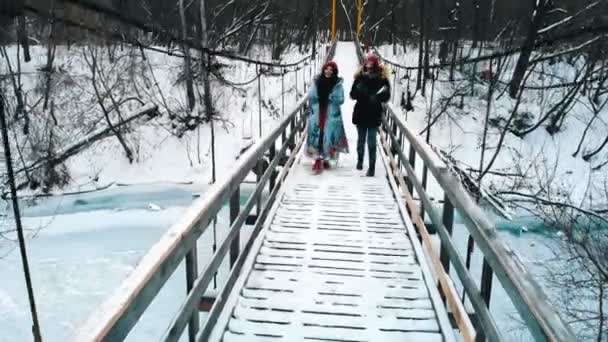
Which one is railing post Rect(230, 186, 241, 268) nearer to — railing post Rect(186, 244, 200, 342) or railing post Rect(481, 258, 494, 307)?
railing post Rect(186, 244, 200, 342)

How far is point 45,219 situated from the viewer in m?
14.4

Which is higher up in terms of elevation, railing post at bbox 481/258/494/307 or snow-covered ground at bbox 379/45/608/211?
railing post at bbox 481/258/494/307

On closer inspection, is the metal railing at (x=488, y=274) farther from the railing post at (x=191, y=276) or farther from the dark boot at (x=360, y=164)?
the dark boot at (x=360, y=164)

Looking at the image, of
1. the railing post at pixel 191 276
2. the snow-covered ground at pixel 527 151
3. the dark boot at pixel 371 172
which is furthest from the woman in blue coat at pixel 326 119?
the snow-covered ground at pixel 527 151

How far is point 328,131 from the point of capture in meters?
6.32

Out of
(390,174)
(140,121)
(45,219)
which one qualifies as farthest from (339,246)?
(140,121)

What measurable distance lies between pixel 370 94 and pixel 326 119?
61cm

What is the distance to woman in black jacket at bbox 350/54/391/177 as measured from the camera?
20.1 feet

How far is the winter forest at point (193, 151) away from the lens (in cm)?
1070

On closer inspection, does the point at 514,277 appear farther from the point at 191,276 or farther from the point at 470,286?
the point at 191,276

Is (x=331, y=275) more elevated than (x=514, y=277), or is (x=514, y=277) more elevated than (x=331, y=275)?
(x=514, y=277)

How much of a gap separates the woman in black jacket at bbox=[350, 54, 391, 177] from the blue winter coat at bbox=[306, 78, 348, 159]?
0.22 metres

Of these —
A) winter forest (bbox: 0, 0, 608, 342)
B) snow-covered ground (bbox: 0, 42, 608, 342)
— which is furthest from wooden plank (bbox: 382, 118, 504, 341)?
snow-covered ground (bbox: 0, 42, 608, 342)

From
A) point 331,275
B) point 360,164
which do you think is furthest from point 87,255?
point 331,275
